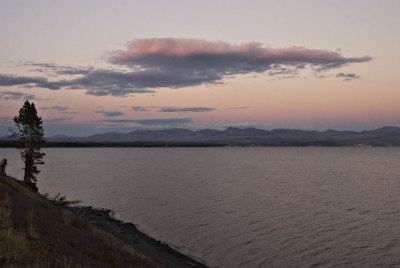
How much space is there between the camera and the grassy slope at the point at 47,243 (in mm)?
12344

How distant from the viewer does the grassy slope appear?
40.5ft

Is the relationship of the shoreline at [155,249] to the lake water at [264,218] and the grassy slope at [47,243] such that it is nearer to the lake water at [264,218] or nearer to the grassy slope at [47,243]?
the lake water at [264,218]

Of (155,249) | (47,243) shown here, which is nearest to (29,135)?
(155,249)

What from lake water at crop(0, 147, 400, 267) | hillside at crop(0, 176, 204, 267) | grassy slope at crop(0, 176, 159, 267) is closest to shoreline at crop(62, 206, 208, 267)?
hillside at crop(0, 176, 204, 267)

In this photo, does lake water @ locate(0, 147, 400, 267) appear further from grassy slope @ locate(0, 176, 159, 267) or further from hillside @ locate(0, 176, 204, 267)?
grassy slope @ locate(0, 176, 159, 267)

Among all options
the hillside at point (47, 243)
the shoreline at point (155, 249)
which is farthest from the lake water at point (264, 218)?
the hillside at point (47, 243)

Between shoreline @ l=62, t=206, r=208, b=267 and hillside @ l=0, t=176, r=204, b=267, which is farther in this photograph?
shoreline @ l=62, t=206, r=208, b=267

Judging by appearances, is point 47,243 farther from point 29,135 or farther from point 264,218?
point 29,135

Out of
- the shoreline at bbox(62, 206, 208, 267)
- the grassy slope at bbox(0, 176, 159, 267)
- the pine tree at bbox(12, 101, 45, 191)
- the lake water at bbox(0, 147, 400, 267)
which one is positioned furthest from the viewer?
the pine tree at bbox(12, 101, 45, 191)

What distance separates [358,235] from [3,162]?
145 feet

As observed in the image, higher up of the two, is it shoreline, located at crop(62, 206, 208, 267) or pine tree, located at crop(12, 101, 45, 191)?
pine tree, located at crop(12, 101, 45, 191)

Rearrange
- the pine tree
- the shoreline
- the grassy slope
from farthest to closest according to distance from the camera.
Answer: the pine tree → the shoreline → the grassy slope

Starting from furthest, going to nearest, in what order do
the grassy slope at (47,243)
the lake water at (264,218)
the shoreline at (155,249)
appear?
1. the lake water at (264,218)
2. the shoreline at (155,249)
3. the grassy slope at (47,243)

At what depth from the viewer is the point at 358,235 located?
35219 millimetres
